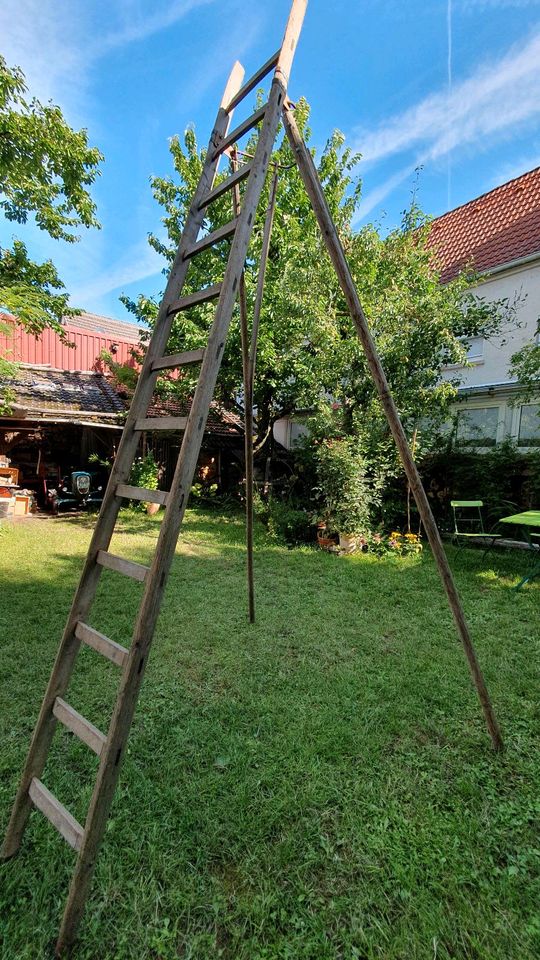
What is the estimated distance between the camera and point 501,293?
8.91 m

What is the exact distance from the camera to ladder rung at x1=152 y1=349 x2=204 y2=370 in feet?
4.78

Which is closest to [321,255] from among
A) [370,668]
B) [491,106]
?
[491,106]

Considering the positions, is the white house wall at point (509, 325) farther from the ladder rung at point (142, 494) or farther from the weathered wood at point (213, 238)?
the ladder rung at point (142, 494)

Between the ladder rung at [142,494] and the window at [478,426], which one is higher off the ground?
the window at [478,426]

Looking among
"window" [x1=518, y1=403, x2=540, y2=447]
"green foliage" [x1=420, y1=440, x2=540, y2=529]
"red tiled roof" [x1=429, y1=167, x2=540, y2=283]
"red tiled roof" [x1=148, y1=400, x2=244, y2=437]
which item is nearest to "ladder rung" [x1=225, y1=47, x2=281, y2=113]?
"green foliage" [x1=420, y1=440, x2=540, y2=529]

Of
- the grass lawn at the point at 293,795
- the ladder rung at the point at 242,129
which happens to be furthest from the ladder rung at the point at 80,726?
the ladder rung at the point at 242,129

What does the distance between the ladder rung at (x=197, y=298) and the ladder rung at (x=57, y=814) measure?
6.05 feet

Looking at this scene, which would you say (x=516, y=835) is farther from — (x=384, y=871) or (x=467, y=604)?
(x=467, y=604)

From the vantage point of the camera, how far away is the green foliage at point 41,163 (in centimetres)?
582

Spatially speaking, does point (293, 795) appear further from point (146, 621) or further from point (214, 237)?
point (214, 237)

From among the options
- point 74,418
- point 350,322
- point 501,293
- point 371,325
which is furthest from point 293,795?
point 501,293

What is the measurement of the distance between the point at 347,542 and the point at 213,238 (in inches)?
225

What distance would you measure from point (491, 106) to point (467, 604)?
859cm

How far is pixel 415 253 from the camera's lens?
762 cm
